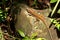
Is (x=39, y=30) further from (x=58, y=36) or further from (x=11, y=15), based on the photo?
(x=11, y=15)

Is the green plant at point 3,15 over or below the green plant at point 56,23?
below

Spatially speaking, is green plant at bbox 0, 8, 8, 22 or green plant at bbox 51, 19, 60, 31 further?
green plant at bbox 0, 8, 8, 22

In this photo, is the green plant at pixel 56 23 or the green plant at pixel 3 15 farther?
the green plant at pixel 3 15

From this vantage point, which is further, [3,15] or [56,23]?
[3,15]

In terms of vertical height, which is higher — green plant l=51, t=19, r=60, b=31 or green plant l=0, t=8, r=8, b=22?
green plant l=51, t=19, r=60, b=31

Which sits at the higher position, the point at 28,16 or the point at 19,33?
the point at 28,16

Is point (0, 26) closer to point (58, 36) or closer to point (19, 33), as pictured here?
point (19, 33)

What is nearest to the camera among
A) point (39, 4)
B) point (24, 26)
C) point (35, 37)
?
point (35, 37)

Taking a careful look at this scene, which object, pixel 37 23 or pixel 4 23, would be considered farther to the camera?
pixel 4 23

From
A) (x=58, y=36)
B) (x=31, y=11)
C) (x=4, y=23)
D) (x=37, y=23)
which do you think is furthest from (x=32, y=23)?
(x=4, y=23)

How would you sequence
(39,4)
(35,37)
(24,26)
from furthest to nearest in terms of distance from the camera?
(39,4) → (24,26) → (35,37)
